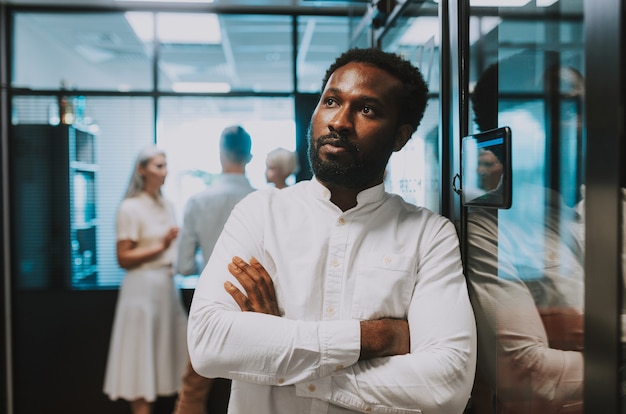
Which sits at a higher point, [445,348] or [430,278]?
[430,278]

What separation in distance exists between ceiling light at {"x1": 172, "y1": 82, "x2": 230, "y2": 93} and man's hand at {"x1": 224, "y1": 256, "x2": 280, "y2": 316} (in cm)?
270

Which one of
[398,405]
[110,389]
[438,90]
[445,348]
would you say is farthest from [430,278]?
[110,389]

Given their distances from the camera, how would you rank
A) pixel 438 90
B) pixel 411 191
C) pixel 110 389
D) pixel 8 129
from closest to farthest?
pixel 438 90 → pixel 411 191 → pixel 110 389 → pixel 8 129

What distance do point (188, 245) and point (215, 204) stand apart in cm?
30

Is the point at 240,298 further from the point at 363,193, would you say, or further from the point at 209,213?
the point at 209,213

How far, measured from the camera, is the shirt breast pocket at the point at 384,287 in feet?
4.63

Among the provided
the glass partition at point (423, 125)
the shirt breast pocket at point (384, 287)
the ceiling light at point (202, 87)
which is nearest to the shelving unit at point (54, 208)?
the ceiling light at point (202, 87)

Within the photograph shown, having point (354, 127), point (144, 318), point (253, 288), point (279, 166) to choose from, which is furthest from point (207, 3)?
point (253, 288)

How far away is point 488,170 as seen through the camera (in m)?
1.42

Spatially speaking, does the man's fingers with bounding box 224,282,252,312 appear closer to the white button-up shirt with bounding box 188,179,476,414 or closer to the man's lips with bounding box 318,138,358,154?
the white button-up shirt with bounding box 188,179,476,414

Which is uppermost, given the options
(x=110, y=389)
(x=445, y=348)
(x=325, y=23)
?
(x=325, y=23)

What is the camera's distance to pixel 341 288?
144 centimetres

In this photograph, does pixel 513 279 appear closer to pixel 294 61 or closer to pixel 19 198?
pixel 294 61

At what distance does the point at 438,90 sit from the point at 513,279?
0.68 m
